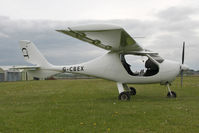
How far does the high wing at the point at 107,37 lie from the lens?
866cm

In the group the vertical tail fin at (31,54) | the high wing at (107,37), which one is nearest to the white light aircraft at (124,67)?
the high wing at (107,37)

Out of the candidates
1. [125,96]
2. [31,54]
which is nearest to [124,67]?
[125,96]

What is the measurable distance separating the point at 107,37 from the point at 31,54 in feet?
18.2

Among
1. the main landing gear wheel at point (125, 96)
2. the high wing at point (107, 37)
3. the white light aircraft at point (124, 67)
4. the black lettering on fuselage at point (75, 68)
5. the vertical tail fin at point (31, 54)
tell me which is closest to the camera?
the high wing at point (107, 37)

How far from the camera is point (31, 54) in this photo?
1312cm

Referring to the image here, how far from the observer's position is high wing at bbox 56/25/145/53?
8664 mm

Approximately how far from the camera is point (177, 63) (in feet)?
36.3

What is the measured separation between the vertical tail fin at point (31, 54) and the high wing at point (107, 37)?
4.05 meters

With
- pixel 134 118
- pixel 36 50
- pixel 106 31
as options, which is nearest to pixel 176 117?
pixel 134 118

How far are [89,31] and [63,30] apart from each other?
1.02 metres

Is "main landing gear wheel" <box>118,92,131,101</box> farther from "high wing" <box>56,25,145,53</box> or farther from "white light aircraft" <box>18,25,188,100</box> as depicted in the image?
"high wing" <box>56,25,145,53</box>

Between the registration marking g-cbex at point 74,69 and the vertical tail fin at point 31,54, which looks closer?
the registration marking g-cbex at point 74,69

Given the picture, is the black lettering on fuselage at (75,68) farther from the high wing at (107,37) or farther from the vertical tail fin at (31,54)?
the high wing at (107,37)

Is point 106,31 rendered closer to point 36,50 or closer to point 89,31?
point 89,31
